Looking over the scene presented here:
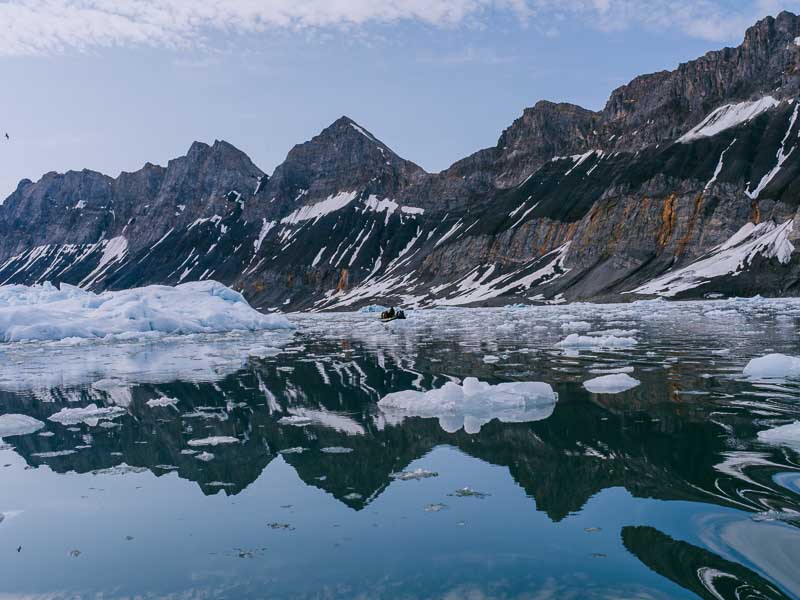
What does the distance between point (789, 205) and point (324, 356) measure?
117 meters

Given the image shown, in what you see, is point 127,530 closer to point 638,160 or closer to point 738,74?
point 638,160

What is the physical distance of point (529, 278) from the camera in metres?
143

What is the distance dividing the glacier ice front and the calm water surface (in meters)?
35.1

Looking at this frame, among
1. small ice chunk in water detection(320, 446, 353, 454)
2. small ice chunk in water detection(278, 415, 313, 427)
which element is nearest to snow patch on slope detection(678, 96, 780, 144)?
small ice chunk in water detection(278, 415, 313, 427)

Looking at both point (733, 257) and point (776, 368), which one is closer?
point (776, 368)

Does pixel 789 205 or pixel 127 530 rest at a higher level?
pixel 789 205

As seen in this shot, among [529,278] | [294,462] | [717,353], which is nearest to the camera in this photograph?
[294,462]

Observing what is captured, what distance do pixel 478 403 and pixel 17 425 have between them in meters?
9.79

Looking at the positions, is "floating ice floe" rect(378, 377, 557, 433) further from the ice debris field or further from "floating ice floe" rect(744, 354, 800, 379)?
"floating ice floe" rect(744, 354, 800, 379)

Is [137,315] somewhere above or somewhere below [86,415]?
above

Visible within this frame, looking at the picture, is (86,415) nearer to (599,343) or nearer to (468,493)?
(468,493)

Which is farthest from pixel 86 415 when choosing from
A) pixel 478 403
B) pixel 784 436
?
pixel 784 436

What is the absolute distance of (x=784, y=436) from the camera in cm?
956

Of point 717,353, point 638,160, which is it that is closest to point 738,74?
point 638,160
